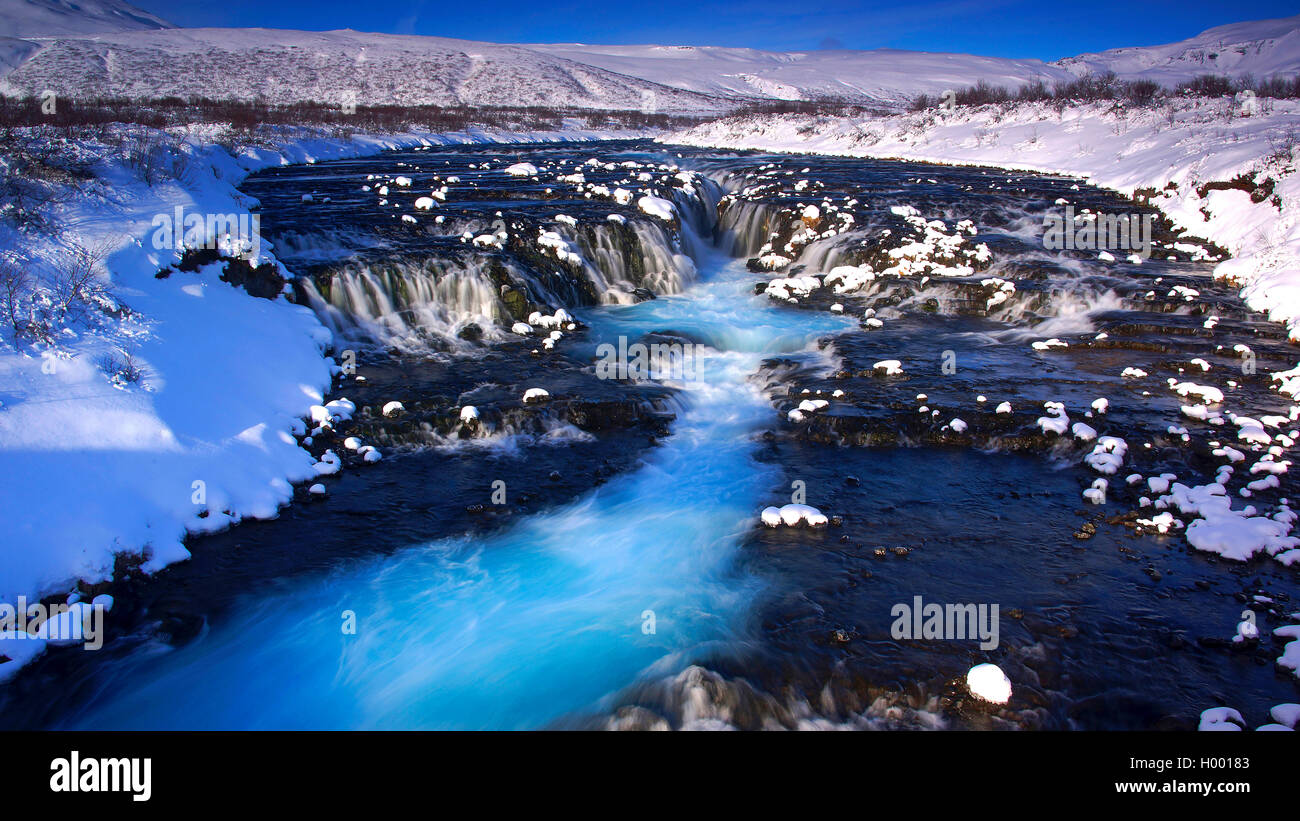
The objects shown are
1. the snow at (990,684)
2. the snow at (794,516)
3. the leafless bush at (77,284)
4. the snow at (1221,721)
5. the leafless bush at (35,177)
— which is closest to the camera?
the snow at (1221,721)

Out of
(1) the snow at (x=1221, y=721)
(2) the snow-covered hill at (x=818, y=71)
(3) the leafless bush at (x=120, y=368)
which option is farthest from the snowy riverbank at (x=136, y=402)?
(2) the snow-covered hill at (x=818, y=71)

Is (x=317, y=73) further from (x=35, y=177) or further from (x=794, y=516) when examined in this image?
(x=794, y=516)

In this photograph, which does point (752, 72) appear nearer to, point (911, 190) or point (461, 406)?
point (911, 190)

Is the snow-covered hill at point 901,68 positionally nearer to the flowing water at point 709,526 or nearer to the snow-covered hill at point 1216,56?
the snow-covered hill at point 1216,56

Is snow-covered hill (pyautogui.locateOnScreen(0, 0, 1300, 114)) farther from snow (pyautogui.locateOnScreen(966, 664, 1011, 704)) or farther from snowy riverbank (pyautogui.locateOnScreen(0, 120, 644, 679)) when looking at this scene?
snowy riverbank (pyautogui.locateOnScreen(0, 120, 644, 679))

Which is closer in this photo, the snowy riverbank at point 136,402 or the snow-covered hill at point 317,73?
the snowy riverbank at point 136,402

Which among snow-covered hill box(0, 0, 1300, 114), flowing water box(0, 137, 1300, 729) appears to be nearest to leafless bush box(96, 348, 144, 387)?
flowing water box(0, 137, 1300, 729)

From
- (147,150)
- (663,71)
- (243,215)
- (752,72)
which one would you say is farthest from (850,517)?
(752,72)
